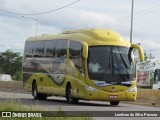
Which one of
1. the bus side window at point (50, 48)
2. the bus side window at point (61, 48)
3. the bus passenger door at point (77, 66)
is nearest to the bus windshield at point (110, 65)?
the bus passenger door at point (77, 66)

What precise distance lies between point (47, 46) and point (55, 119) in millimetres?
16986

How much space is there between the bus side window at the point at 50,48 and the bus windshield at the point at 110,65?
405 cm

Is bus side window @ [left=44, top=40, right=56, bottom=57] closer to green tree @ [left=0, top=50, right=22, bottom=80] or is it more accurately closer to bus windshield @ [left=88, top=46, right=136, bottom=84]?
bus windshield @ [left=88, top=46, right=136, bottom=84]

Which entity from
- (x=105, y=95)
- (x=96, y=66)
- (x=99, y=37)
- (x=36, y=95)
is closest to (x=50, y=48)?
(x=36, y=95)

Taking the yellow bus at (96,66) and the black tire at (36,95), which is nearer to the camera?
the yellow bus at (96,66)

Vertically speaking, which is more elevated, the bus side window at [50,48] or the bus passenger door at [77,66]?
the bus side window at [50,48]

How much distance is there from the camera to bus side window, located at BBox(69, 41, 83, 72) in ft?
82.8

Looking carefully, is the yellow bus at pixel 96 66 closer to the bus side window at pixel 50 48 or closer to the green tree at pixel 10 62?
the bus side window at pixel 50 48

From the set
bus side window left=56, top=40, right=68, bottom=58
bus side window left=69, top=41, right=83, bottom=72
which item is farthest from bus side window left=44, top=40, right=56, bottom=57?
bus side window left=69, top=41, right=83, bottom=72

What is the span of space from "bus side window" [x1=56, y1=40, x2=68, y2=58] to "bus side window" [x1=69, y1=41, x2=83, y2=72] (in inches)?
28.6

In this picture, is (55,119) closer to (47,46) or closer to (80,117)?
(80,117)

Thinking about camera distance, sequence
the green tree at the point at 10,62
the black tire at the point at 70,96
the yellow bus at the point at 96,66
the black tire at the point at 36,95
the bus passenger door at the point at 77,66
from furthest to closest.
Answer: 1. the green tree at the point at 10,62
2. the black tire at the point at 36,95
3. the black tire at the point at 70,96
4. the bus passenger door at the point at 77,66
5. the yellow bus at the point at 96,66

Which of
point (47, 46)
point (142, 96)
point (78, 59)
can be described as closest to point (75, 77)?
point (78, 59)

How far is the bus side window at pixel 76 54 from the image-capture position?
25.2 m
